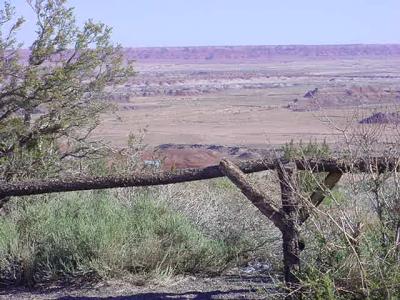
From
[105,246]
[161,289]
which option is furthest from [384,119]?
[105,246]

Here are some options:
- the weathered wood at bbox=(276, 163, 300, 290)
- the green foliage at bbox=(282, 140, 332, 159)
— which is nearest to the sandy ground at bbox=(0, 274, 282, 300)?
the weathered wood at bbox=(276, 163, 300, 290)

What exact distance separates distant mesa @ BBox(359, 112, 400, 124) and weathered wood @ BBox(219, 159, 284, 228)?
92 centimetres

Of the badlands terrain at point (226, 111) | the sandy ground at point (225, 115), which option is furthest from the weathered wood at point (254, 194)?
the sandy ground at point (225, 115)

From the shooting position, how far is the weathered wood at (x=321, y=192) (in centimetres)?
552

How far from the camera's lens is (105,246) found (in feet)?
22.5

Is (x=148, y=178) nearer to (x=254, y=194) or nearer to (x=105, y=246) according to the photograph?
(x=105, y=246)

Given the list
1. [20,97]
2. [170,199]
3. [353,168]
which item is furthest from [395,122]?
[20,97]

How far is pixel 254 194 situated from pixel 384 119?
1178mm

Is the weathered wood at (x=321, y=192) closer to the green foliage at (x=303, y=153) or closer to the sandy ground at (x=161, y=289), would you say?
the green foliage at (x=303, y=153)

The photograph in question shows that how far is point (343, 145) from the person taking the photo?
612 cm

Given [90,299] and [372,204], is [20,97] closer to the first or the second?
[90,299]

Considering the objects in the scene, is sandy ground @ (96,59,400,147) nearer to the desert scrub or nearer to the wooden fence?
the desert scrub

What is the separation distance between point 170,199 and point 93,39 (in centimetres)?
462

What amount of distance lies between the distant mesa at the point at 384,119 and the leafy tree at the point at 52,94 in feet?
19.3
